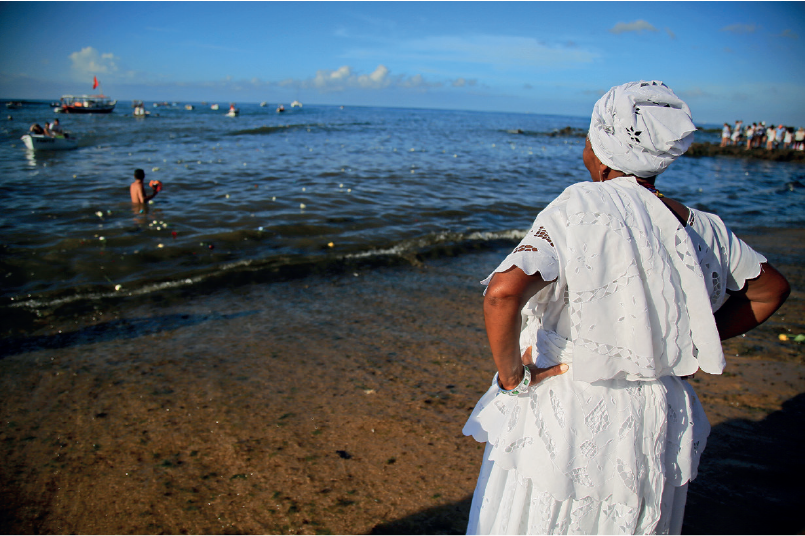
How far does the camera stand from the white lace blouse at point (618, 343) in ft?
4.48

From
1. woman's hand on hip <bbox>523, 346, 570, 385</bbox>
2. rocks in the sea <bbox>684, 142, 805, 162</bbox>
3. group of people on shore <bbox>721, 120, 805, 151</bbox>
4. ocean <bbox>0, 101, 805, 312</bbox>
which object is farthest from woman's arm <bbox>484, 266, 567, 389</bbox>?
group of people on shore <bbox>721, 120, 805, 151</bbox>

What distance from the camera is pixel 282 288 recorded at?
661 centimetres

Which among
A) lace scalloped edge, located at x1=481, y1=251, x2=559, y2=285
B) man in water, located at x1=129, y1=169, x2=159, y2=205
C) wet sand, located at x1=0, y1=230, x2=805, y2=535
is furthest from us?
man in water, located at x1=129, y1=169, x2=159, y2=205

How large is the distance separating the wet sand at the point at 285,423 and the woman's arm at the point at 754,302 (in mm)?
1518

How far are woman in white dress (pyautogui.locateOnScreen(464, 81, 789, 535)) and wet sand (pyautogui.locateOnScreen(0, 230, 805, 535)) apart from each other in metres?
1.27

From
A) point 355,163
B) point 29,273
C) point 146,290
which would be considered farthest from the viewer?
point 355,163

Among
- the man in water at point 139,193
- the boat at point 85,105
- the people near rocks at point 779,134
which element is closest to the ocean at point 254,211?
the man in water at point 139,193

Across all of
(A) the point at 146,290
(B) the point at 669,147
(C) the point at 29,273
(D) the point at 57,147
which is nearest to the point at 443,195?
(A) the point at 146,290

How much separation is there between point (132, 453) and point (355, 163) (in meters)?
16.8

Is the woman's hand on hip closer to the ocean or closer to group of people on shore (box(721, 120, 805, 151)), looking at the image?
the ocean

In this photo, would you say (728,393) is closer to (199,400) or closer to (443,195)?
(199,400)

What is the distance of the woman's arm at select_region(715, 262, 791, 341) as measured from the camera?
1.65 metres

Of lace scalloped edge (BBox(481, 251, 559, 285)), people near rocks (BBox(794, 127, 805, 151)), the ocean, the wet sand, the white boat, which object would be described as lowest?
the wet sand

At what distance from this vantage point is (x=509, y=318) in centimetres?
143
